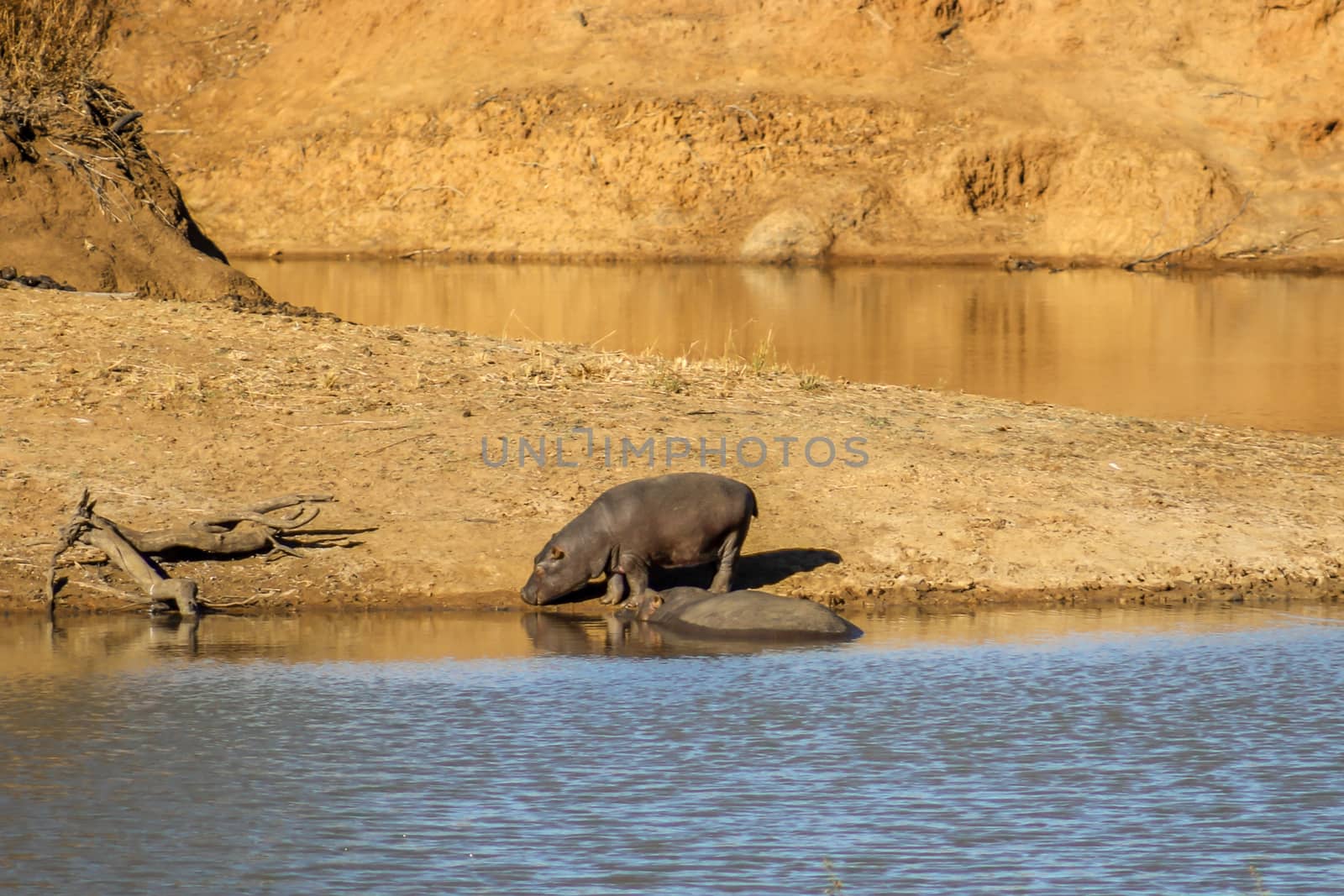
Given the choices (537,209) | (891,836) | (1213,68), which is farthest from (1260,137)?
(891,836)

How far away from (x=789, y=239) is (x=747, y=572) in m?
34.3

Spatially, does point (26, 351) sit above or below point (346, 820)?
above

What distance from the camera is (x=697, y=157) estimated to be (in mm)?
47594

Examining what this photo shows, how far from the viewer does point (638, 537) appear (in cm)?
995

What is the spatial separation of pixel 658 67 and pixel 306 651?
140 ft

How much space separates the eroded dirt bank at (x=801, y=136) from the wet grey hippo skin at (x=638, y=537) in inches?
1355

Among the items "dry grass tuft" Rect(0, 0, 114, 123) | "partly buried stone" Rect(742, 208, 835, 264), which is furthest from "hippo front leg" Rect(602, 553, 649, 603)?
"partly buried stone" Rect(742, 208, 835, 264)

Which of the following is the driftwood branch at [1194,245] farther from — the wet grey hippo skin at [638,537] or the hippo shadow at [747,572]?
the wet grey hippo skin at [638,537]

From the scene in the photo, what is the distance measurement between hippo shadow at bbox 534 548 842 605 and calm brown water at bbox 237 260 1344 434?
17.9ft

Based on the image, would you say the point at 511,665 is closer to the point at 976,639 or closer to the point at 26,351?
the point at 976,639

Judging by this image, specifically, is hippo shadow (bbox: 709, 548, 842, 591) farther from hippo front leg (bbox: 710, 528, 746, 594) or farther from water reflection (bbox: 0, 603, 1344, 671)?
water reflection (bbox: 0, 603, 1344, 671)


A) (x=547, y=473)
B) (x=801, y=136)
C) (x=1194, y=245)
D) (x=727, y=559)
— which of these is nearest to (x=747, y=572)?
(x=727, y=559)

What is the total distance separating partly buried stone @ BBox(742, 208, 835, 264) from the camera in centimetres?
4416

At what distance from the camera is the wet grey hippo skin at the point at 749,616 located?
927cm
